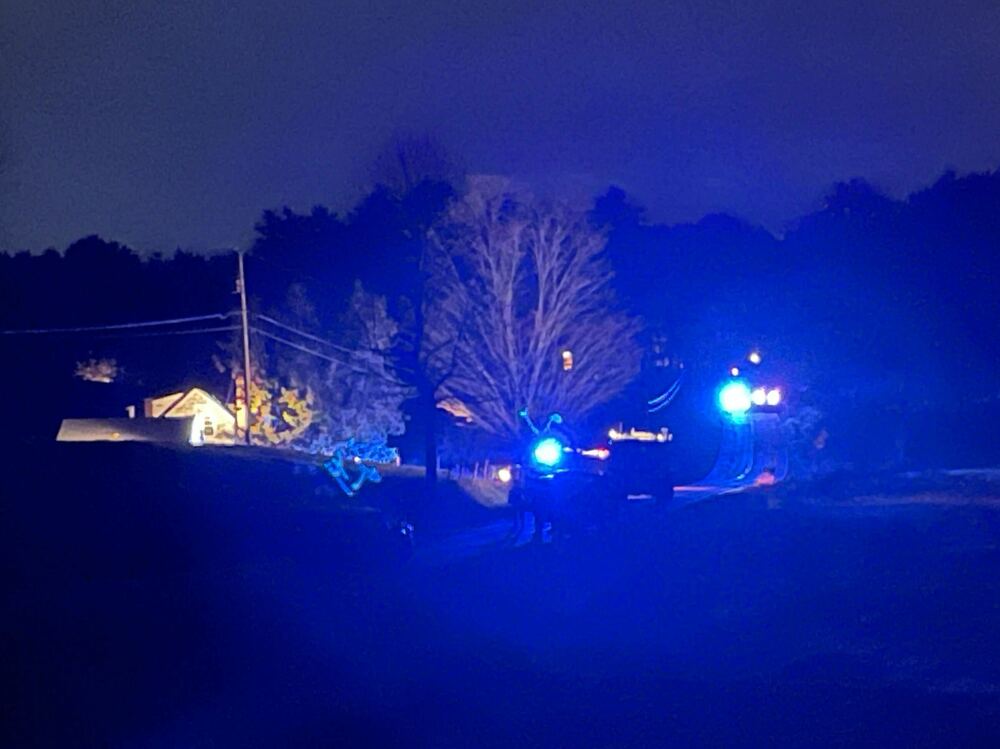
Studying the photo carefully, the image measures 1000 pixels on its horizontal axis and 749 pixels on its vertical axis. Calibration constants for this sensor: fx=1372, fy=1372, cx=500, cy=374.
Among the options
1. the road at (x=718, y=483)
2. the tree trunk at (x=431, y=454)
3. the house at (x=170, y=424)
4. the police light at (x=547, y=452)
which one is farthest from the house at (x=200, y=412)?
the police light at (x=547, y=452)

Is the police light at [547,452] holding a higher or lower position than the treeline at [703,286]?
lower

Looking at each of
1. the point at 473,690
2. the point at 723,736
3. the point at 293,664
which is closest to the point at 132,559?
the point at 293,664

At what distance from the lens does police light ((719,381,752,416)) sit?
26.5 m

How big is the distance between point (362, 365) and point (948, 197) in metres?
23.0

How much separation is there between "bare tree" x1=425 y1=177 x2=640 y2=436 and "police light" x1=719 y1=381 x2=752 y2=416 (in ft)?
52.0

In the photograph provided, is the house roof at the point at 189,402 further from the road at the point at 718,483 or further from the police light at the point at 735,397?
the police light at the point at 735,397

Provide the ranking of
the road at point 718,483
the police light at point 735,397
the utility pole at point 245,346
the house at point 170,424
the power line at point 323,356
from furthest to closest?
the power line at point 323,356, the utility pole at point 245,346, the house at point 170,424, the police light at point 735,397, the road at point 718,483

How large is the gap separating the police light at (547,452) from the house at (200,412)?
86.4 ft

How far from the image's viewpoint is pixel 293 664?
439 inches

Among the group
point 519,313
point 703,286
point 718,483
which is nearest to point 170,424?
point 519,313

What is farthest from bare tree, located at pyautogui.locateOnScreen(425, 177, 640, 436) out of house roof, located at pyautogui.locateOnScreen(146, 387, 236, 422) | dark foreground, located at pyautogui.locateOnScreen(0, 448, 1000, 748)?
dark foreground, located at pyautogui.locateOnScreen(0, 448, 1000, 748)

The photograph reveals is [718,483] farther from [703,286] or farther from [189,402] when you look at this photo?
[703,286]

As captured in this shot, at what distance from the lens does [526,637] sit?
12172 mm

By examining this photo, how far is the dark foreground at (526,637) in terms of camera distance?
29.5 ft
